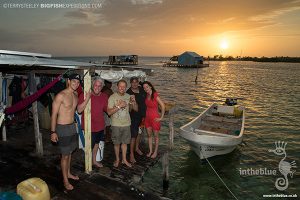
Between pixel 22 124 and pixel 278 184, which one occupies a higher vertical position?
pixel 22 124

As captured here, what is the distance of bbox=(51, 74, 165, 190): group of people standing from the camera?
482 cm

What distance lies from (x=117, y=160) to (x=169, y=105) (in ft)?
12.8

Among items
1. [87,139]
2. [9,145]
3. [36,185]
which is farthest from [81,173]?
[9,145]

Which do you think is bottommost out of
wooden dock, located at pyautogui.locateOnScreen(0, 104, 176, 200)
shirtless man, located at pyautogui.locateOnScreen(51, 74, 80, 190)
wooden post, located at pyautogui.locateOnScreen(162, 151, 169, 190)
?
wooden post, located at pyautogui.locateOnScreen(162, 151, 169, 190)

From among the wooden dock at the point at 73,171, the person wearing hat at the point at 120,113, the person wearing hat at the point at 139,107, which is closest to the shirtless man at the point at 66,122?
the wooden dock at the point at 73,171

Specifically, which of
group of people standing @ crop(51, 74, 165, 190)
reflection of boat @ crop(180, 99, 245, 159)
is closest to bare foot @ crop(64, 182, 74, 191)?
group of people standing @ crop(51, 74, 165, 190)

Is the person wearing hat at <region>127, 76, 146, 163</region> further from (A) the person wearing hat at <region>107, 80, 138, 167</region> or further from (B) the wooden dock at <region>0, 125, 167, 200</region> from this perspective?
(B) the wooden dock at <region>0, 125, 167, 200</region>

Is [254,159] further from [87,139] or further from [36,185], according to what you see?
[36,185]

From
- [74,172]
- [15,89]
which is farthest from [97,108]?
[15,89]

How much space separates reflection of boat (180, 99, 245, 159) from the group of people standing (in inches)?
110

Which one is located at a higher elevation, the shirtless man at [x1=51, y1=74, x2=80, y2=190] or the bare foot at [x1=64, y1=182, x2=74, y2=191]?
the shirtless man at [x1=51, y1=74, x2=80, y2=190]

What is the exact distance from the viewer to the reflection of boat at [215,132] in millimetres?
9344

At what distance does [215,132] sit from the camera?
35.4 ft

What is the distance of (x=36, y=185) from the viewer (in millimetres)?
4172
